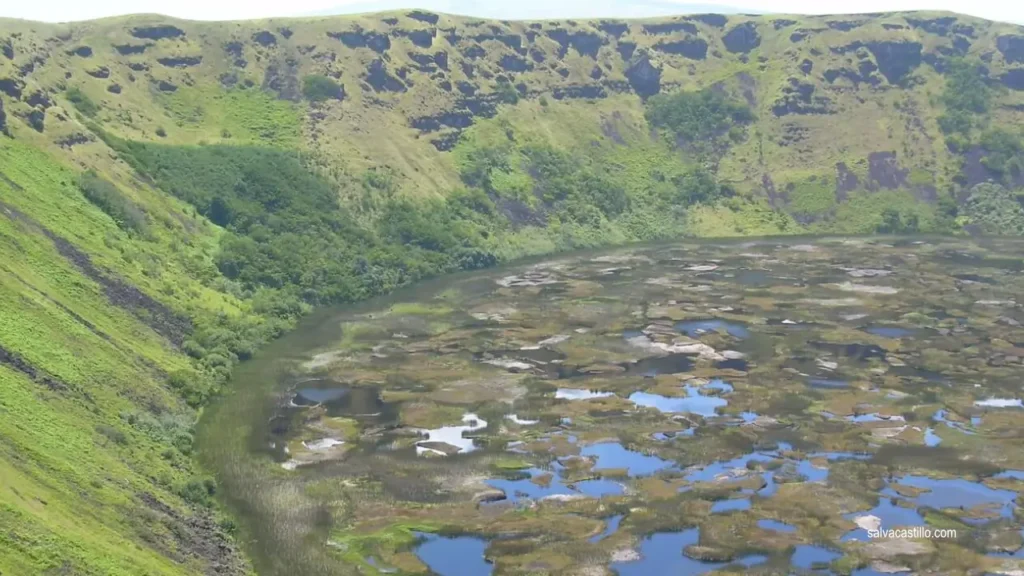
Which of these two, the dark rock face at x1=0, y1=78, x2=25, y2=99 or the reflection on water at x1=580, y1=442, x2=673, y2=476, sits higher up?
the dark rock face at x1=0, y1=78, x2=25, y2=99

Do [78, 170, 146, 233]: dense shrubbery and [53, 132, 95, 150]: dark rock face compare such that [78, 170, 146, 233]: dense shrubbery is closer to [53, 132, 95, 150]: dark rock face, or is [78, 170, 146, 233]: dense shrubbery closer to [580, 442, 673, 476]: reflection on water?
[53, 132, 95, 150]: dark rock face

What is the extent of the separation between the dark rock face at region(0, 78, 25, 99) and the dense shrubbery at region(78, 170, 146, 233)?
71.9 ft

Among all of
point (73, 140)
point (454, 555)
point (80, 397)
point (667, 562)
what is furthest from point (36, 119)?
point (667, 562)

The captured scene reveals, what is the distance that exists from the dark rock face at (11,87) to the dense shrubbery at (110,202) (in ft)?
71.9

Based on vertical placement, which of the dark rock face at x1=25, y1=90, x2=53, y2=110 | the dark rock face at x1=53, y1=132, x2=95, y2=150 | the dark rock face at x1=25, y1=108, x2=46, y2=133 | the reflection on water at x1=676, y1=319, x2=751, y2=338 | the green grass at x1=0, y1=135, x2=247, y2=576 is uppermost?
the dark rock face at x1=25, y1=90, x2=53, y2=110

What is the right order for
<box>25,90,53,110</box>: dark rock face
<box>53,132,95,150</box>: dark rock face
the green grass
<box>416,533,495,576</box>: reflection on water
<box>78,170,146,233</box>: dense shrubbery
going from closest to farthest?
1. the green grass
2. <box>416,533,495,576</box>: reflection on water
3. <box>78,170,146,233</box>: dense shrubbery
4. <box>53,132,95,150</box>: dark rock face
5. <box>25,90,53,110</box>: dark rock face

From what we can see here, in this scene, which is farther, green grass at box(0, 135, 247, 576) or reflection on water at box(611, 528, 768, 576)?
reflection on water at box(611, 528, 768, 576)

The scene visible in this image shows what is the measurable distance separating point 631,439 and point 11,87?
401ft

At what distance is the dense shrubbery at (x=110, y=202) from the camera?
6481 inches

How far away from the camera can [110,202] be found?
165875 millimetres

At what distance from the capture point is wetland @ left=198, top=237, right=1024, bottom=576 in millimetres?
92875

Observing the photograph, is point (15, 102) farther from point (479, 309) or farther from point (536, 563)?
point (536, 563)

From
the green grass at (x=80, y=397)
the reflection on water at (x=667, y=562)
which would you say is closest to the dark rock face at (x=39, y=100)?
the green grass at (x=80, y=397)

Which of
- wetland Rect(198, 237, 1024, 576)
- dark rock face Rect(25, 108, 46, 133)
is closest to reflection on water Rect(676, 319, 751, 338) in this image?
wetland Rect(198, 237, 1024, 576)
